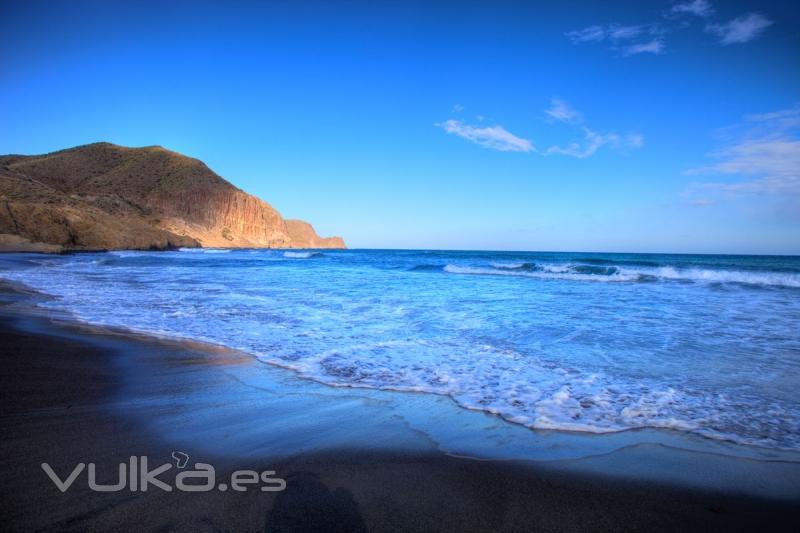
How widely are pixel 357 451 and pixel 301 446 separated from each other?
380 millimetres

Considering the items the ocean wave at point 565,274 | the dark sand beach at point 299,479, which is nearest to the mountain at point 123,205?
the ocean wave at point 565,274

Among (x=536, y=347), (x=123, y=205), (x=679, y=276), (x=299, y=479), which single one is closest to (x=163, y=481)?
(x=299, y=479)

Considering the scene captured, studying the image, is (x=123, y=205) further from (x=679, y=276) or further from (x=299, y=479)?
(x=299, y=479)

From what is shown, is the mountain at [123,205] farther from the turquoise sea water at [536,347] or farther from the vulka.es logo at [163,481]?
the vulka.es logo at [163,481]

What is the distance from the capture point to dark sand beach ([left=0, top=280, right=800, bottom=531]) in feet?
6.06

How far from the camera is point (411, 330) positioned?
6.76m

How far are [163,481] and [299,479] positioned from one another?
0.74 meters

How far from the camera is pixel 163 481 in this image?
2143 mm

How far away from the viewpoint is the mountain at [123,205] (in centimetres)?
3659

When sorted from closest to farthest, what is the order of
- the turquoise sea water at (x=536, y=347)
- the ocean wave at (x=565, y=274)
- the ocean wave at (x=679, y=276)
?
the turquoise sea water at (x=536, y=347)
the ocean wave at (x=679, y=276)
the ocean wave at (x=565, y=274)

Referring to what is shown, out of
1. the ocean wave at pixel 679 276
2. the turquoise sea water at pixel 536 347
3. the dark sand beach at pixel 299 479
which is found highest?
the ocean wave at pixel 679 276

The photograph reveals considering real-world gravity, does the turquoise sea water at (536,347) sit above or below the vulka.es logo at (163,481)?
below

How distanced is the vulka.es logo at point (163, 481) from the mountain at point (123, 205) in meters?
41.6

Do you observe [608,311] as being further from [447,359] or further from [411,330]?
[447,359]
